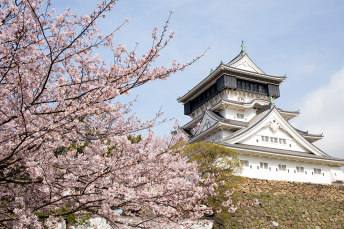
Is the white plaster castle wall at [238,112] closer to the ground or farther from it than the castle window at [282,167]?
farther from it

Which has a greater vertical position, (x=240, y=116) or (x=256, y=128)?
(x=240, y=116)

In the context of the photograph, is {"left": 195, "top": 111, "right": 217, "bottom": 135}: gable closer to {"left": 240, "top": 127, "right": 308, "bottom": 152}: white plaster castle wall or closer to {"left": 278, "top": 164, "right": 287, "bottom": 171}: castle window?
{"left": 240, "top": 127, "right": 308, "bottom": 152}: white plaster castle wall

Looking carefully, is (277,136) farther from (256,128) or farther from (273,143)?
(256,128)

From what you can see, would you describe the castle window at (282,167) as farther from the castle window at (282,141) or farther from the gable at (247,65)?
the gable at (247,65)

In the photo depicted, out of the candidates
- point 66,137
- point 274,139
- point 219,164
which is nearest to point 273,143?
point 274,139

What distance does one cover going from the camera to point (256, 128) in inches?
867

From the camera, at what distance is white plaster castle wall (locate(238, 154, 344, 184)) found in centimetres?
2050

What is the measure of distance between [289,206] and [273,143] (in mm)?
5037

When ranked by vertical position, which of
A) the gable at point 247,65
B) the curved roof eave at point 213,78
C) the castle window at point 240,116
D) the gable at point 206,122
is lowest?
the gable at point 206,122

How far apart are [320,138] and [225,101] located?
28.0ft

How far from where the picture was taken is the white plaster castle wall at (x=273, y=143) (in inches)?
867

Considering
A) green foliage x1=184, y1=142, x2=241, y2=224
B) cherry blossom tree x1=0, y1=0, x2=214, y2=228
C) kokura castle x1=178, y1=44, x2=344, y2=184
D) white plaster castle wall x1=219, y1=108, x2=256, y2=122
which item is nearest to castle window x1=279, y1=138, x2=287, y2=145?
kokura castle x1=178, y1=44, x2=344, y2=184

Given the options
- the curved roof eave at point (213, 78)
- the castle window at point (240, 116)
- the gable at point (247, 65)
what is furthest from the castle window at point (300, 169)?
the gable at point (247, 65)

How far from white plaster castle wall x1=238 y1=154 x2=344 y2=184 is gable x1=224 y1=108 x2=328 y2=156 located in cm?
122
